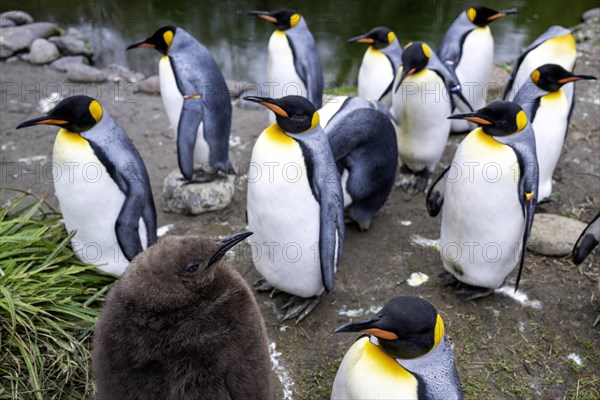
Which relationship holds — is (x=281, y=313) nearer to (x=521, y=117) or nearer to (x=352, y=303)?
(x=352, y=303)

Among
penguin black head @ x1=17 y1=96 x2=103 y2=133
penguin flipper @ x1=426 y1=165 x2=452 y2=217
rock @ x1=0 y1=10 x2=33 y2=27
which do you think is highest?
penguin black head @ x1=17 y1=96 x2=103 y2=133

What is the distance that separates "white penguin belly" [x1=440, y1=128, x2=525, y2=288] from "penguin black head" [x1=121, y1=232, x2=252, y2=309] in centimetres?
165

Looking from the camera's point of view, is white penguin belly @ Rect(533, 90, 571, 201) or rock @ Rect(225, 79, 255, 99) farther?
rock @ Rect(225, 79, 255, 99)

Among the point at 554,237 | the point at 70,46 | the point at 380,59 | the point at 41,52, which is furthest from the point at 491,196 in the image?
the point at 70,46

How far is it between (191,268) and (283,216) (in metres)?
1.18

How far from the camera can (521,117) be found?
296cm

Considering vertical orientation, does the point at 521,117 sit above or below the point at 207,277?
above

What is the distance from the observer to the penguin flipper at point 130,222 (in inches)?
122

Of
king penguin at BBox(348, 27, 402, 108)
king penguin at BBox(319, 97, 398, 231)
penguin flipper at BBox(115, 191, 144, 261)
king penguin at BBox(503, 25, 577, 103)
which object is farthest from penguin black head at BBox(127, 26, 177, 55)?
king penguin at BBox(503, 25, 577, 103)

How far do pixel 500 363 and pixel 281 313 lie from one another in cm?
120

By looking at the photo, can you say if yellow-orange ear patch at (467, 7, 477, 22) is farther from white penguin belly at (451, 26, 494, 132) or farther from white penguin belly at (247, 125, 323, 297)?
white penguin belly at (247, 125, 323, 297)

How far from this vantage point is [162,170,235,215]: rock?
4.15 metres

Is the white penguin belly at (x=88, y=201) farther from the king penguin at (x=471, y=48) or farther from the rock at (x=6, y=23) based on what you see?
the rock at (x=6, y=23)

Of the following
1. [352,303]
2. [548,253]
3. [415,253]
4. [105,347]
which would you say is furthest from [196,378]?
[548,253]
